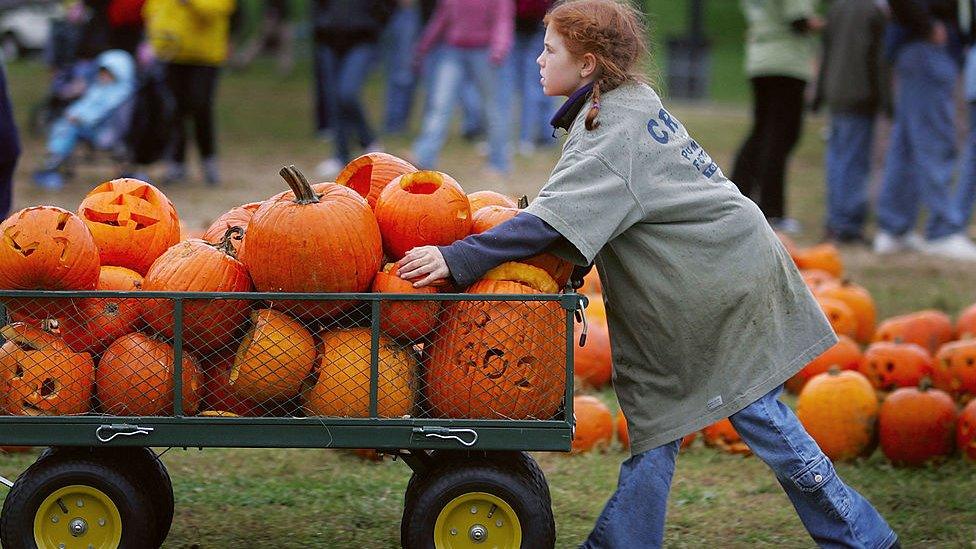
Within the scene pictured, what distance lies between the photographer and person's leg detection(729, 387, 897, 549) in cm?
352

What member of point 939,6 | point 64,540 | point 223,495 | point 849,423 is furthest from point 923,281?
point 64,540

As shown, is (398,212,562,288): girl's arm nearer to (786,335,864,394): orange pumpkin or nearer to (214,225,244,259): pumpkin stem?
(214,225,244,259): pumpkin stem

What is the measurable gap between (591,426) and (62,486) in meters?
2.06

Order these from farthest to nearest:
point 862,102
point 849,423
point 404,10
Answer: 1. point 404,10
2. point 862,102
3. point 849,423

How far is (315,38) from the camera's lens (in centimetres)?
1188

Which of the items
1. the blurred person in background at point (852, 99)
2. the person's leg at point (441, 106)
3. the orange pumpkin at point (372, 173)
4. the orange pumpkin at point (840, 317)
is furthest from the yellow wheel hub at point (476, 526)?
the person's leg at point (441, 106)

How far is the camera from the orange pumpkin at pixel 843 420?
4875 mm

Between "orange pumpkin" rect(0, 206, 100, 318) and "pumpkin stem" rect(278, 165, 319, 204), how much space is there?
0.52m

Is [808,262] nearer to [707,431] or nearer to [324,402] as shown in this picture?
[707,431]

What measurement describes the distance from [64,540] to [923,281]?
5.89 metres

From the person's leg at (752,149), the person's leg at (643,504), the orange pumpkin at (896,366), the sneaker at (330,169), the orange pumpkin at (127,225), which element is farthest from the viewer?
the sneaker at (330,169)

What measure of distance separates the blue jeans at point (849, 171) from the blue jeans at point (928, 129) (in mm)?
296

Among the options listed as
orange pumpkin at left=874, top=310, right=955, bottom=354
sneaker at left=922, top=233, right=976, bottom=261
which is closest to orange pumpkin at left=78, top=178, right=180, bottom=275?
orange pumpkin at left=874, top=310, right=955, bottom=354

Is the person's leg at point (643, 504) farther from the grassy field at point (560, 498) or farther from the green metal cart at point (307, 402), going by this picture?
the grassy field at point (560, 498)
